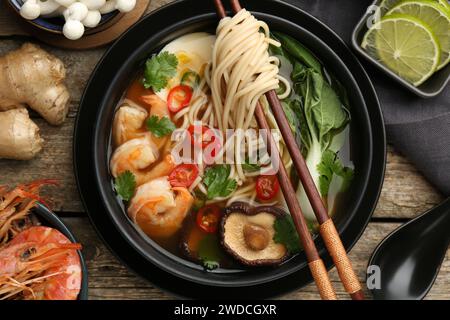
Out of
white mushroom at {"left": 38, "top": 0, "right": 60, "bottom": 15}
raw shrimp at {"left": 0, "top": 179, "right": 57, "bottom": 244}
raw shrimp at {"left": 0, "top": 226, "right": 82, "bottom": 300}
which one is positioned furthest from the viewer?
white mushroom at {"left": 38, "top": 0, "right": 60, "bottom": 15}

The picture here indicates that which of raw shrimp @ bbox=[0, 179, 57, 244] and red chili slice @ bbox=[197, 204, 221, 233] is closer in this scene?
raw shrimp @ bbox=[0, 179, 57, 244]

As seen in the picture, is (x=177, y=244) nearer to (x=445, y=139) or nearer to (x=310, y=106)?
(x=310, y=106)

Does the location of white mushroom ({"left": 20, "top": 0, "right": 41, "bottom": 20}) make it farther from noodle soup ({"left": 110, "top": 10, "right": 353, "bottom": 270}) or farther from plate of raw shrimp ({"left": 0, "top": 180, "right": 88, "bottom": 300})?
plate of raw shrimp ({"left": 0, "top": 180, "right": 88, "bottom": 300})

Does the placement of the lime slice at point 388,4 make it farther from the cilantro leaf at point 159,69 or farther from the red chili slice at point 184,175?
the red chili slice at point 184,175

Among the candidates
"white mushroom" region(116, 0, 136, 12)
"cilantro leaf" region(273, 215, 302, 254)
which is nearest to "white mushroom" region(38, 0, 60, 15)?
"white mushroom" region(116, 0, 136, 12)

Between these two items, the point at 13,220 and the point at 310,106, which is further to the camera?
the point at 310,106

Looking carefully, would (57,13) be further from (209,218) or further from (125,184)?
(209,218)

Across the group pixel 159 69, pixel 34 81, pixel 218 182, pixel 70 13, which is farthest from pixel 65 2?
pixel 218 182
